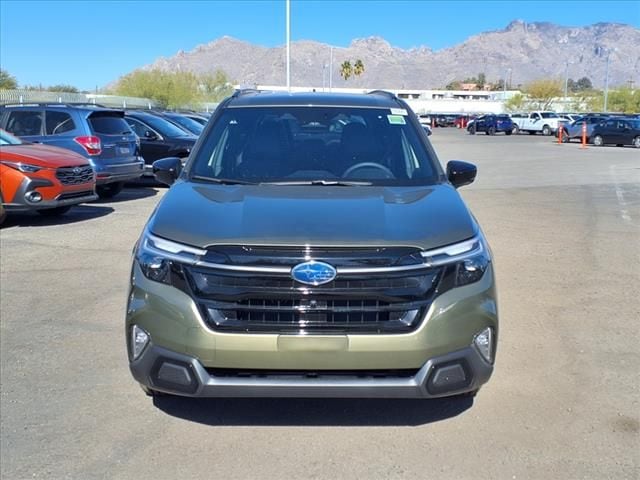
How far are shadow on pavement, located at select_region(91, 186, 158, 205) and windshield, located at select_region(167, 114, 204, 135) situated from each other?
274cm

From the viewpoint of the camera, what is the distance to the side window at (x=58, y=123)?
12773mm

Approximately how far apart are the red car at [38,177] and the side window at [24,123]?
1870 millimetres

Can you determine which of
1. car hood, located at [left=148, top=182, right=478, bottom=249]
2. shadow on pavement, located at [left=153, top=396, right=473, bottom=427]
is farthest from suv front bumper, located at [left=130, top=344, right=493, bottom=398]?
shadow on pavement, located at [left=153, top=396, right=473, bottom=427]

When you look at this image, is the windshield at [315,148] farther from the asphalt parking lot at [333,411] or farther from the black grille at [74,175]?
the black grille at [74,175]

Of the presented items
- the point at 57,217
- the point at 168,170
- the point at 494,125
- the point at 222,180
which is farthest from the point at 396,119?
the point at 494,125

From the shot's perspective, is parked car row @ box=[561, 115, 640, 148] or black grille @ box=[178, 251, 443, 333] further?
parked car row @ box=[561, 115, 640, 148]

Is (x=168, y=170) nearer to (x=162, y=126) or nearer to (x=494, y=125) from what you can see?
(x=162, y=126)

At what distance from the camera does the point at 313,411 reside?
4195mm

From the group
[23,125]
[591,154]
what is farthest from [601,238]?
[591,154]

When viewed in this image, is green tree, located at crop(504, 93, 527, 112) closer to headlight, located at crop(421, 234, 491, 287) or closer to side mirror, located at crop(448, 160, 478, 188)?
side mirror, located at crop(448, 160, 478, 188)

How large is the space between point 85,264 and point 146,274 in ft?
15.9

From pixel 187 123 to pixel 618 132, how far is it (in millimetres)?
26076

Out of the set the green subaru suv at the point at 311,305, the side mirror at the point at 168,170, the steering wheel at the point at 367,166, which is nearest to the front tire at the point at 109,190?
the side mirror at the point at 168,170

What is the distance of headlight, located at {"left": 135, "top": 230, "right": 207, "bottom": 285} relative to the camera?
11.3 ft
